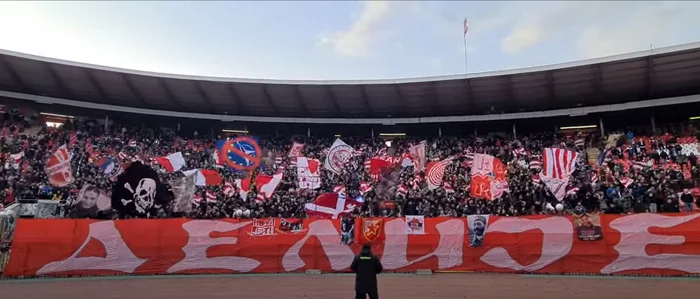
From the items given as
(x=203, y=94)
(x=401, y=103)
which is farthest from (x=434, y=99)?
(x=203, y=94)

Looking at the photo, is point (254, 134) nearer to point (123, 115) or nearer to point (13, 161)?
point (123, 115)

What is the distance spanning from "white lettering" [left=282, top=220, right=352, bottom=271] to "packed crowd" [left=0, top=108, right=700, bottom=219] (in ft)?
13.1

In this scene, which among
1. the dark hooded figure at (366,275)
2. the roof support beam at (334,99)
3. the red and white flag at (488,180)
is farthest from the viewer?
the roof support beam at (334,99)

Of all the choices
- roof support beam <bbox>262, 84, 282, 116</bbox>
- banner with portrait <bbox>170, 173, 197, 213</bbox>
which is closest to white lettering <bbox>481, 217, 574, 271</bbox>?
banner with portrait <bbox>170, 173, 197, 213</bbox>

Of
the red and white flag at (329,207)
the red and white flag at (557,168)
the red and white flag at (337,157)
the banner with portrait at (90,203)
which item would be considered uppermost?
the red and white flag at (337,157)

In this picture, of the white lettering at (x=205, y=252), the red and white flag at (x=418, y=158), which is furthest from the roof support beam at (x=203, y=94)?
the white lettering at (x=205, y=252)

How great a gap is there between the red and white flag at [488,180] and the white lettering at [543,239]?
364 cm

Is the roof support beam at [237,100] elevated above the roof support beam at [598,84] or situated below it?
above

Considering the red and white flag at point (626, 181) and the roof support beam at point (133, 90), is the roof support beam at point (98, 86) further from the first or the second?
the red and white flag at point (626, 181)

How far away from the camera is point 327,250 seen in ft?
53.9

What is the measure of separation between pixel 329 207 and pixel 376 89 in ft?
43.4

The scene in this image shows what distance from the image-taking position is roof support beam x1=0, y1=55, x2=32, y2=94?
28.3 m

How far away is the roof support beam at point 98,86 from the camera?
29620 millimetres

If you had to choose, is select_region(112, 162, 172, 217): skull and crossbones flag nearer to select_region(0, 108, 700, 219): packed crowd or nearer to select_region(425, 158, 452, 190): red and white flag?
select_region(0, 108, 700, 219): packed crowd
